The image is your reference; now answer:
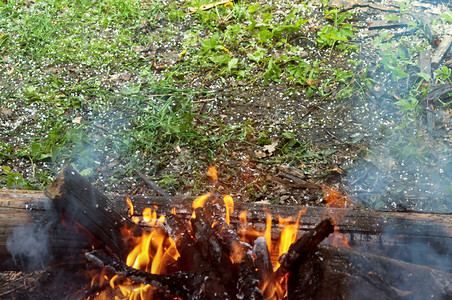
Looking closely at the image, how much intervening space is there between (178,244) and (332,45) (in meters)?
3.33

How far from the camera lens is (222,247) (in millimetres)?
2258

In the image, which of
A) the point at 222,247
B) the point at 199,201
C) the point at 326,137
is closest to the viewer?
the point at 222,247

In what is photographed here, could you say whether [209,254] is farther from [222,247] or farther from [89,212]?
[89,212]

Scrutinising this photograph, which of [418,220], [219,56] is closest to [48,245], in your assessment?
[418,220]

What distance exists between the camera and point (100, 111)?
4.37 meters

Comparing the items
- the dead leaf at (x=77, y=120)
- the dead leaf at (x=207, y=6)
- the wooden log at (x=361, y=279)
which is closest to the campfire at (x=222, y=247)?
the wooden log at (x=361, y=279)

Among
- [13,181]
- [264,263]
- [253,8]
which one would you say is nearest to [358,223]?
[264,263]

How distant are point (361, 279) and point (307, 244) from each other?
0.95 feet

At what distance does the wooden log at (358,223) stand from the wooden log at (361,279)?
1.18 feet

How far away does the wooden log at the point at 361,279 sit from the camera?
6.02 ft

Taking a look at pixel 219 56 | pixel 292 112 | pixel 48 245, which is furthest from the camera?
pixel 219 56

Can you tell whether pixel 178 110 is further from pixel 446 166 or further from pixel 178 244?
pixel 446 166

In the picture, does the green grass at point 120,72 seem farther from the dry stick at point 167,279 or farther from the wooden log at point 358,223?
the dry stick at point 167,279

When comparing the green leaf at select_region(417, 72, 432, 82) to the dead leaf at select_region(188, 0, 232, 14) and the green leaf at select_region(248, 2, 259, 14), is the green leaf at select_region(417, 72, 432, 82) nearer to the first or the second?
the green leaf at select_region(248, 2, 259, 14)
